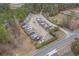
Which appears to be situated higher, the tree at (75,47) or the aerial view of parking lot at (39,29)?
the aerial view of parking lot at (39,29)

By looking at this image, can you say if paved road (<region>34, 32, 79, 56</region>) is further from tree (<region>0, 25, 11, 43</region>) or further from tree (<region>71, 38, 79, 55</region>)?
tree (<region>0, 25, 11, 43</region>)

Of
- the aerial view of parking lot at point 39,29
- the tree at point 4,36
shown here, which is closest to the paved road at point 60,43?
the aerial view of parking lot at point 39,29

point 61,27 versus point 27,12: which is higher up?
point 27,12

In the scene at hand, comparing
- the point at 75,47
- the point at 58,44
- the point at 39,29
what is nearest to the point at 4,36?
the point at 39,29

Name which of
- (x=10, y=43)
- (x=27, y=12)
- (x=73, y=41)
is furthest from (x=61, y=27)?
(x=10, y=43)

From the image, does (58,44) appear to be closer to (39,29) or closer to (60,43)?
(60,43)

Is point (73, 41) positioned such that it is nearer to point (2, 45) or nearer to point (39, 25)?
point (39, 25)

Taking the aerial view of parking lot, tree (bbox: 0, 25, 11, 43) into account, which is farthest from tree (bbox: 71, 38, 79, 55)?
tree (bbox: 0, 25, 11, 43)

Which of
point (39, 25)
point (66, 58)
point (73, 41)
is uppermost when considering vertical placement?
Result: point (39, 25)

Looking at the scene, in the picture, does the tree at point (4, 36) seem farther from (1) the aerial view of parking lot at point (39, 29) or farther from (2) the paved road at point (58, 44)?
(2) the paved road at point (58, 44)
